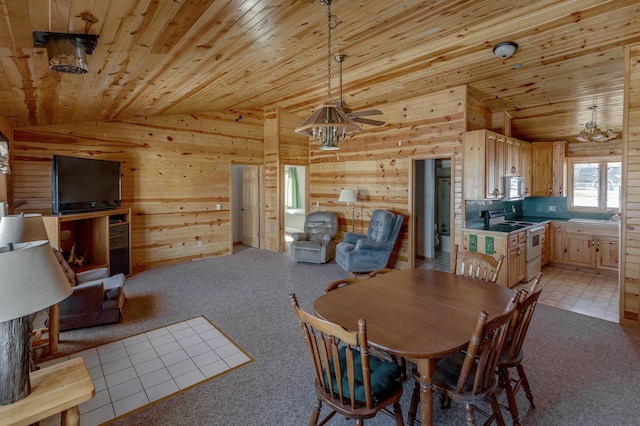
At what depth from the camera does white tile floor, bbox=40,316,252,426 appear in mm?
2279

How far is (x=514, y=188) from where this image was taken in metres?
5.42

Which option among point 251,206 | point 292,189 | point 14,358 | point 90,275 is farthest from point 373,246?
point 292,189

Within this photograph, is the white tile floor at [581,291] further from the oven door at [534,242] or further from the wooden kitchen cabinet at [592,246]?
the oven door at [534,242]

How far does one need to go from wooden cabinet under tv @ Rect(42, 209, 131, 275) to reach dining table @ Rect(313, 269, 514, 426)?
4.18m

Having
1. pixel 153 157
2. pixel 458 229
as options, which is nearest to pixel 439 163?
pixel 458 229

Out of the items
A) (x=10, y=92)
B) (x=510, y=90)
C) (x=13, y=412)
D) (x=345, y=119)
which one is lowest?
(x=13, y=412)

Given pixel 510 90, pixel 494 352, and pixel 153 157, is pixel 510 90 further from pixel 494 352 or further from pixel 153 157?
pixel 153 157

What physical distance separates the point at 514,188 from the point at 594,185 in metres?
2.05

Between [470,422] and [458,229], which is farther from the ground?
[458,229]

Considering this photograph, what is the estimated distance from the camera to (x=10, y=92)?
285cm

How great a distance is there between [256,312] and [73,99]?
3.03m

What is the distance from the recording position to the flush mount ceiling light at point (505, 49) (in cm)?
341

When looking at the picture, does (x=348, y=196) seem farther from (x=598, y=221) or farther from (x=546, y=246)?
(x=598, y=221)

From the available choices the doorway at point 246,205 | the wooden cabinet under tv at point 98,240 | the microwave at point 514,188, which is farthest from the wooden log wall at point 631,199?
the wooden cabinet under tv at point 98,240
